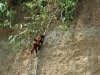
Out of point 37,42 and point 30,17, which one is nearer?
point 37,42

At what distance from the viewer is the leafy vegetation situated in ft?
14.1

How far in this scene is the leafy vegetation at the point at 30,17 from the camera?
4309 mm

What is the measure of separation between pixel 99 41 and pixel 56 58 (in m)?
0.69

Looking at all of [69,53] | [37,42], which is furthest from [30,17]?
[69,53]

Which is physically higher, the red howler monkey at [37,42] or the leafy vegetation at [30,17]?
the leafy vegetation at [30,17]

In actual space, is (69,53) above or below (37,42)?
below

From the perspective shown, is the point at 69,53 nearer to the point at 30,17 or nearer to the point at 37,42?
the point at 37,42

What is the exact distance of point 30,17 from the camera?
14.5 ft

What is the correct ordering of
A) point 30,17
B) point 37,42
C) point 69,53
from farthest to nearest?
1. point 30,17
2. point 37,42
3. point 69,53

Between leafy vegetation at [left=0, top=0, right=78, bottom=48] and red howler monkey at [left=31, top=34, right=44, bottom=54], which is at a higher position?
leafy vegetation at [left=0, top=0, right=78, bottom=48]

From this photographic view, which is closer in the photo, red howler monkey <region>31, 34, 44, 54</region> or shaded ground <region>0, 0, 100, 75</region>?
shaded ground <region>0, 0, 100, 75</region>

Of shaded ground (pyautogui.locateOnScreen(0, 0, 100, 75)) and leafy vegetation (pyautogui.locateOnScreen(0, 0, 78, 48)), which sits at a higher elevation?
leafy vegetation (pyautogui.locateOnScreen(0, 0, 78, 48))

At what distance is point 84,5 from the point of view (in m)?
4.37

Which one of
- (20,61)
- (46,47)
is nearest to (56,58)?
(46,47)
